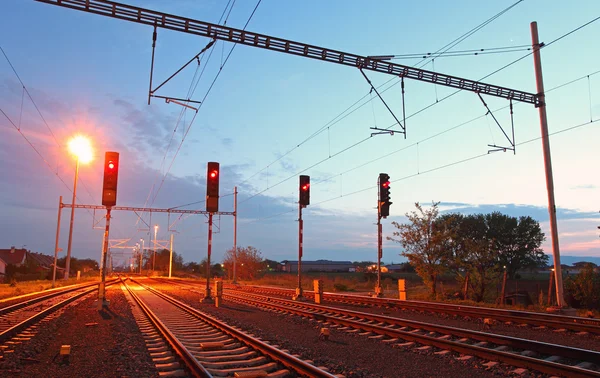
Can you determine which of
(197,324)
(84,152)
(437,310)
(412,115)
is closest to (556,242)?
(437,310)

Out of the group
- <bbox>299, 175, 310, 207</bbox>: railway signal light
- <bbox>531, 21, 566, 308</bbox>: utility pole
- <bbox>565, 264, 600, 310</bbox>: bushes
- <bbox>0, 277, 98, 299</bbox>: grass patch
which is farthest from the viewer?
<bbox>0, 277, 98, 299</bbox>: grass patch

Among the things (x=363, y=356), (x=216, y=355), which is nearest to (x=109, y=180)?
(x=216, y=355)

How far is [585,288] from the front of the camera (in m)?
Answer: 25.0

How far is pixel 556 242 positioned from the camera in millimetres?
19016

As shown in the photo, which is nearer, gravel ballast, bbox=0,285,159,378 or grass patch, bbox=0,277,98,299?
gravel ballast, bbox=0,285,159,378

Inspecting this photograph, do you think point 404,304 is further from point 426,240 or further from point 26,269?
point 26,269

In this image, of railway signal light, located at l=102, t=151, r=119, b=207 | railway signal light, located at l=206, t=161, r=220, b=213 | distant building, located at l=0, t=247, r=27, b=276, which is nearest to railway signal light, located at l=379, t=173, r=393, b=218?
railway signal light, located at l=206, t=161, r=220, b=213

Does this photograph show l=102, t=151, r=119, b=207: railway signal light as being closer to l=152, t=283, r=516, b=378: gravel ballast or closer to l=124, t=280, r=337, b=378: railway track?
l=124, t=280, r=337, b=378: railway track

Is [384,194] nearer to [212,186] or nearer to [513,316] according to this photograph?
[212,186]

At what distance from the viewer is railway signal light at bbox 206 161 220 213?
24422 mm

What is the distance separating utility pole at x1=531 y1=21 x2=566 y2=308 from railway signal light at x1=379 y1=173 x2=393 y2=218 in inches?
320

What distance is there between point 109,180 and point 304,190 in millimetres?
11407

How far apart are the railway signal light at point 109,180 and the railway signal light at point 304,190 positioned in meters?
11.0

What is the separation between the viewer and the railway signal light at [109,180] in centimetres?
2056
